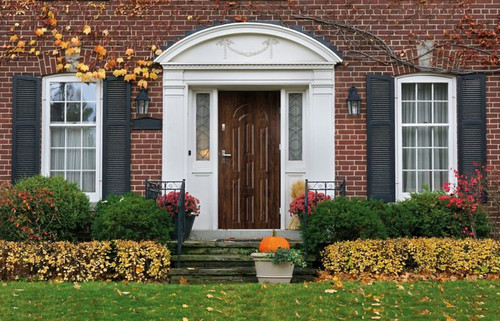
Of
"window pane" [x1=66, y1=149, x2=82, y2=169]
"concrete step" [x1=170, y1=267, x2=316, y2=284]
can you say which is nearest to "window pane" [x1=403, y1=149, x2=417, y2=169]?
"concrete step" [x1=170, y1=267, x2=316, y2=284]

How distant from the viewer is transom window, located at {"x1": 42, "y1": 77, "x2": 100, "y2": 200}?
1180cm

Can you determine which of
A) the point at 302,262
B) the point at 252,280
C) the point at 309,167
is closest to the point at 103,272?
the point at 252,280

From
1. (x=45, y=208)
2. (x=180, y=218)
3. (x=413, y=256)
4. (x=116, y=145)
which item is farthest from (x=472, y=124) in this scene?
(x=45, y=208)

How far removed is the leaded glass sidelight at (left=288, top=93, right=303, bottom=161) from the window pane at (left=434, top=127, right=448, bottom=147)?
6.88 feet

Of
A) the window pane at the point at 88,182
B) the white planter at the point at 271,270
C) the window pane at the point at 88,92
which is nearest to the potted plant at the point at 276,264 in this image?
the white planter at the point at 271,270

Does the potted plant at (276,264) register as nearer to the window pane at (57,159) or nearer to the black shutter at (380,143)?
the black shutter at (380,143)

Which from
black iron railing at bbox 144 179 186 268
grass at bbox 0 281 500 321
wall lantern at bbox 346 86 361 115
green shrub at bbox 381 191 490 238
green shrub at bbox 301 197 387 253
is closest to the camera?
grass at bbox 0 281 500 321

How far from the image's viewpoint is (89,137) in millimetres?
11836

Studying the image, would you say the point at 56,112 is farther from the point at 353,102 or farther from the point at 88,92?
the point at 353,102

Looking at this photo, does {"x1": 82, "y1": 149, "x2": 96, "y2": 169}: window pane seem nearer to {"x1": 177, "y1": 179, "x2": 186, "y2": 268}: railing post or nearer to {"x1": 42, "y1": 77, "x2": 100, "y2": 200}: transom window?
{"x1": 42, "y1": 77, "x2": 100, "y2": 200}: transom window

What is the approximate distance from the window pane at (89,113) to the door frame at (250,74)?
117cm

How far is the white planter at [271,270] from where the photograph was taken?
9.31 metres

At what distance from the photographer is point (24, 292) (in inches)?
334

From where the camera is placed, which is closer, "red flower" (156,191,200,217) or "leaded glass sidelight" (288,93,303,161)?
"red flower" (156,191,200,217)
